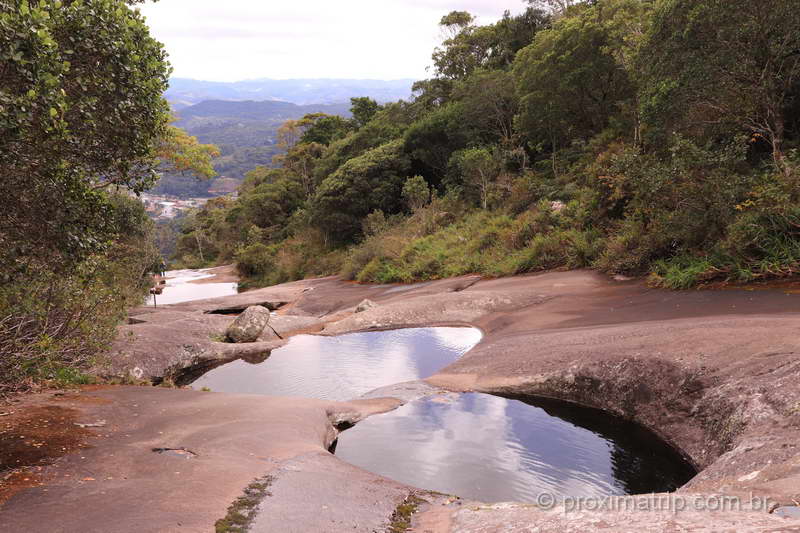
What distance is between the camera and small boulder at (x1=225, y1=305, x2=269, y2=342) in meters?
16.9

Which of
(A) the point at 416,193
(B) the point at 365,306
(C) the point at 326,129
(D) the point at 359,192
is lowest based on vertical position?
(B) the point at 365,306

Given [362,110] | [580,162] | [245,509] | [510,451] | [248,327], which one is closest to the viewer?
[245,509]

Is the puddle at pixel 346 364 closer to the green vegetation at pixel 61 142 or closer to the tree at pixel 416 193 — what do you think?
the green vegetation at pixel 61 142

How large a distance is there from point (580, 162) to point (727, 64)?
14552 mm

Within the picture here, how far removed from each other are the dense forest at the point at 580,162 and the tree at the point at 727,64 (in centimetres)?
4

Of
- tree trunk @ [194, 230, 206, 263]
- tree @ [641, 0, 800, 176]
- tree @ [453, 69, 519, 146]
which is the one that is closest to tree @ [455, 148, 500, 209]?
tree @ [453, 69, 519, 146]

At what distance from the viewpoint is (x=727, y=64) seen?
45.1 ft

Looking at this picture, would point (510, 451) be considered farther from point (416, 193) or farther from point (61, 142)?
point (416, 193)

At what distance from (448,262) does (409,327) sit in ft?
31.7

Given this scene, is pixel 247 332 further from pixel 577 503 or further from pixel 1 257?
pixel 577 503

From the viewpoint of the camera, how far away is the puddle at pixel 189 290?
4025 cm

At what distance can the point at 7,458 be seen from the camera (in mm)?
6016

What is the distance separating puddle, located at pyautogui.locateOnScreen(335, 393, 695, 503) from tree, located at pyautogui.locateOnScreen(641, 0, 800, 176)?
9160mm

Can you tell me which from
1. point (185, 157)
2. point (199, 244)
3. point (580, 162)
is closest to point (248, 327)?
point (185, 157)
